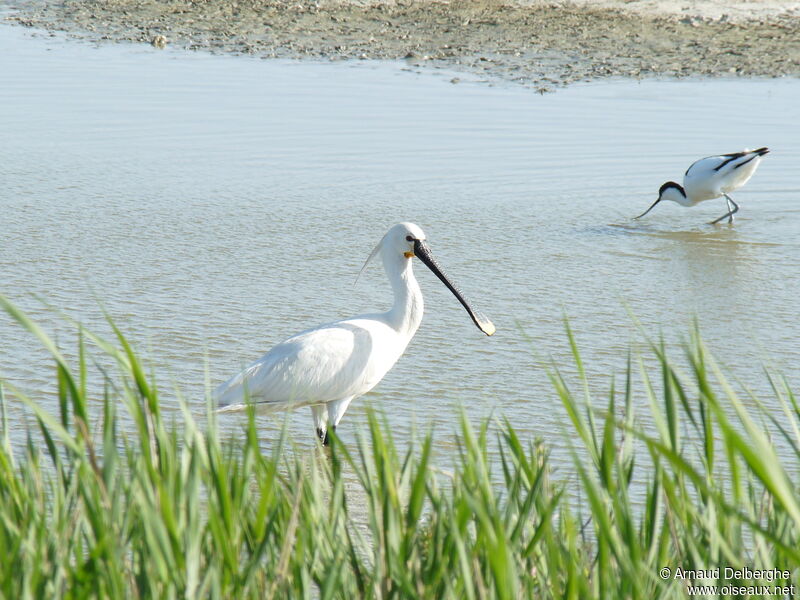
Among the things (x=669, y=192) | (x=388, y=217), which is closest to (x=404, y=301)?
(x=388, y=217)

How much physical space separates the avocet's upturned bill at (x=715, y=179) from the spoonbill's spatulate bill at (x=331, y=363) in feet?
12.7

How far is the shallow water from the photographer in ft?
19.5

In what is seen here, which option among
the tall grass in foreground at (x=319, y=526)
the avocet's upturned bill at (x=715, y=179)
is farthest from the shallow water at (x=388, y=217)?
the tall grass in foreground at (x=319, y=526)

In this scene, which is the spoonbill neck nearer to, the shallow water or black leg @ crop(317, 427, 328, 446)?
the shallow water

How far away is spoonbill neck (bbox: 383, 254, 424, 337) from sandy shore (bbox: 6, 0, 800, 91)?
737 centimetres

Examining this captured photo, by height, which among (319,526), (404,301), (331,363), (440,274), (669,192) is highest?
(669,192)

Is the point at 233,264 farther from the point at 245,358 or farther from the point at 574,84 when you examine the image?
the point at 574,84

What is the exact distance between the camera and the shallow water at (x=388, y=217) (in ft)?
19.5

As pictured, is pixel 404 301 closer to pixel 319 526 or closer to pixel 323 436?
pixel 323 436

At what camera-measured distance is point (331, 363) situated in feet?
16.2

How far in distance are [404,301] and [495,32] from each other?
957 cm

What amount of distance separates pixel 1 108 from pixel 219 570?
31.3 feet

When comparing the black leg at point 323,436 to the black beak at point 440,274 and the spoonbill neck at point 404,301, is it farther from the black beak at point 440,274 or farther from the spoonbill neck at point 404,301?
the black beak at point 440,274

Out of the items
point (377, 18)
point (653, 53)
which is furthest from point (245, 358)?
point (377, 18)
